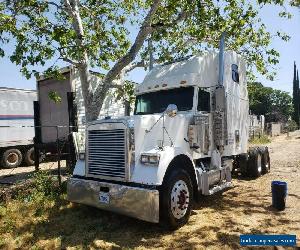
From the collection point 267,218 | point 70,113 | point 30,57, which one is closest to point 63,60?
point 30,57

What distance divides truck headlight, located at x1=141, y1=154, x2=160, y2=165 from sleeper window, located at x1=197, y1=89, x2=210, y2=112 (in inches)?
99.3

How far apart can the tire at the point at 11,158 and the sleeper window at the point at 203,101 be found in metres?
12.8

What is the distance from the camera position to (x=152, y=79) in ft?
32.0

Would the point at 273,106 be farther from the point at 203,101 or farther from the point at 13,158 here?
the point at 203,101

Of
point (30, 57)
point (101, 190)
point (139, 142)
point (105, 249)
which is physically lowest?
point (105, 249)

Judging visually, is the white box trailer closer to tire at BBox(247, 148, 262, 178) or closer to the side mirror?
tire at BBox(247, 148, 262, 178)

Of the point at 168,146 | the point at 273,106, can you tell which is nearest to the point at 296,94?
the point at 273,106

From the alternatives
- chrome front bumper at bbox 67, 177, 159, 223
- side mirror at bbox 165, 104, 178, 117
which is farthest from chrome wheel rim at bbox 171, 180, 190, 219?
side mirror at bbox 165, 104, 178, 117

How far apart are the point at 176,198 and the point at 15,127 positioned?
44.6 ft

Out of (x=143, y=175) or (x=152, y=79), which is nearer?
(x=143, y=175)

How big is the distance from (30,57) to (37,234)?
5.51m

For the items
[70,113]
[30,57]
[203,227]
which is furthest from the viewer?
[70,113]

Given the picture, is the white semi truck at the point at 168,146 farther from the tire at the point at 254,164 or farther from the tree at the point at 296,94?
the tree at the point at 296,94

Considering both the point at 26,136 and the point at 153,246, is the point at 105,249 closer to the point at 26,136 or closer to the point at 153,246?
the point at 153,246
